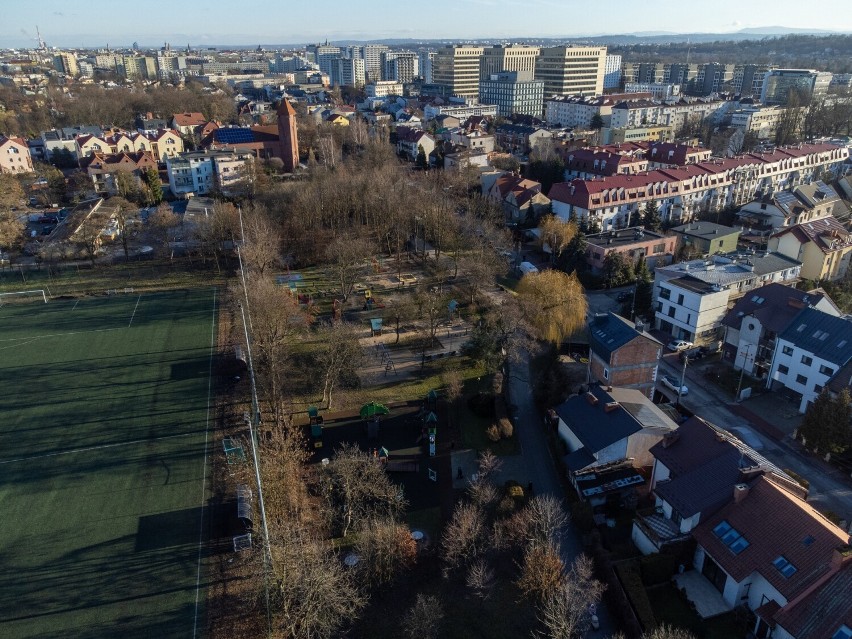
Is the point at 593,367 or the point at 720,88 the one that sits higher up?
the point at 720,88

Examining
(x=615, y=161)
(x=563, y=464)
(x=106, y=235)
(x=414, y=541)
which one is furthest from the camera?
(x=615, y=161)

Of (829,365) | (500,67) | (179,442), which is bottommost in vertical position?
(179,442)

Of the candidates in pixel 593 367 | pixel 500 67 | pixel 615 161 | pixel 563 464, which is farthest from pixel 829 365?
pixel 500 67

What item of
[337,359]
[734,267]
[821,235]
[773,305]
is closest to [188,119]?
[337,359]

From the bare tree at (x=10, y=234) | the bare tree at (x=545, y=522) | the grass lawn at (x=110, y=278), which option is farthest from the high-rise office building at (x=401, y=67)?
the bare tree at (x=545, y=522)

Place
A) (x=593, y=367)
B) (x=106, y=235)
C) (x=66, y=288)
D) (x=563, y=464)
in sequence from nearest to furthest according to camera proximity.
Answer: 1. (x=563, y=464)
2. (x=593, y=367)
3. (x=66, y=288)
4. (x=106, y=235)

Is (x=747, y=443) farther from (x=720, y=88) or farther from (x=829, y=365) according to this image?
(x=720, y=88)

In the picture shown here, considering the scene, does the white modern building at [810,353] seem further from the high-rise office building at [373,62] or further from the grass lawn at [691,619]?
the high-rise office building at [373,62]

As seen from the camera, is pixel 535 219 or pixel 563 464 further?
pixel 535 219
